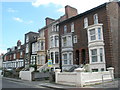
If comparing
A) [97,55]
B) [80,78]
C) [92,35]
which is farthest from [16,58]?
A: [80,78]

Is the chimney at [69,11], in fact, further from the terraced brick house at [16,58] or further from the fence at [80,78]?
the terraced brick house at [16,58]

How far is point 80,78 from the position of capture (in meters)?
12.7

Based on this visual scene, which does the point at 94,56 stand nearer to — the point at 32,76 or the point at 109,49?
the point at 109,49

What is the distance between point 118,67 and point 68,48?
9021 millimetres

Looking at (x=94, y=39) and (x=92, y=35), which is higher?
(x=92, y=35)

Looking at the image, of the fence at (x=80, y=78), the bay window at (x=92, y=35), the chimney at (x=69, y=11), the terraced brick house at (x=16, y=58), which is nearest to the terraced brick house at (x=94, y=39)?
the bay window at (x=92, y=35)

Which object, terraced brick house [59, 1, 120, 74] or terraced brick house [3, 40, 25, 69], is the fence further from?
terraced brick house [3, 40, 25, 69]

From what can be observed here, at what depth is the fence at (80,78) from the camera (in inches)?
504

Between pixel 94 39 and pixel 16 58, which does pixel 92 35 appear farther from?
pixel 16 58

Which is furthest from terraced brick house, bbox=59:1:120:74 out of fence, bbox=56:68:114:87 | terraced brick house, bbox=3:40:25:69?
terraced brick house, bbox=3:40:25:69

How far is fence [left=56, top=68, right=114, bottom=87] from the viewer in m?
12.8

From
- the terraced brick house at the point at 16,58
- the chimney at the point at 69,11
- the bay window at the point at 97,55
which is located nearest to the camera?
the bay window at the point at 97,55

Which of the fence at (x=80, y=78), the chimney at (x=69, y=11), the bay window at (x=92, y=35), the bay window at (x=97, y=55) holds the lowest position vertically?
the fence at (x=80, y=78)

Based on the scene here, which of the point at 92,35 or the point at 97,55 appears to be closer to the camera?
the point at 97,55
